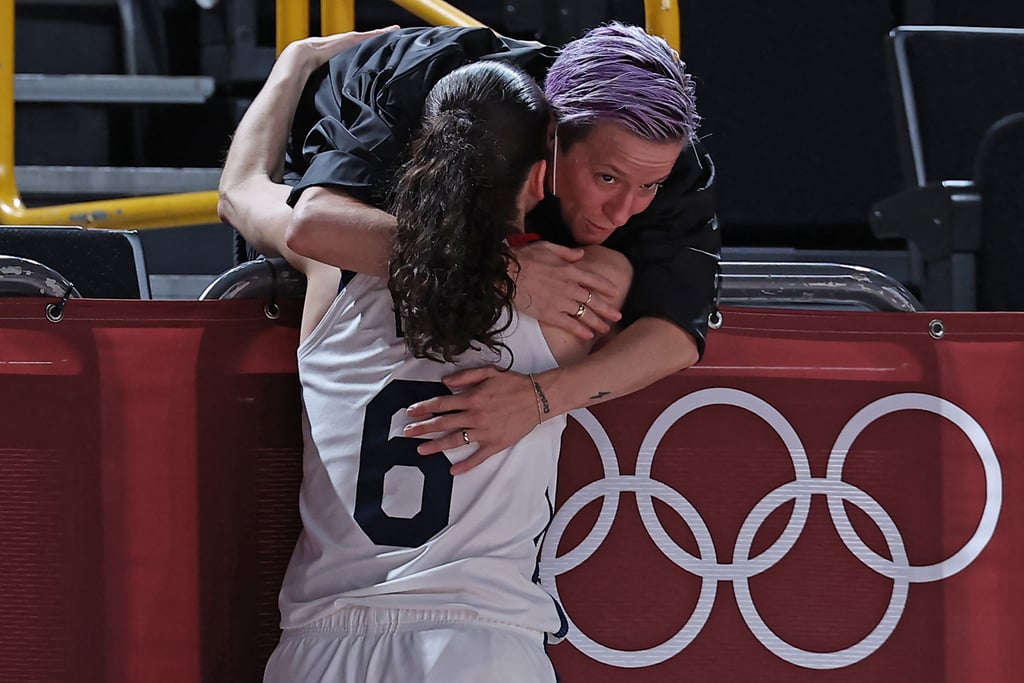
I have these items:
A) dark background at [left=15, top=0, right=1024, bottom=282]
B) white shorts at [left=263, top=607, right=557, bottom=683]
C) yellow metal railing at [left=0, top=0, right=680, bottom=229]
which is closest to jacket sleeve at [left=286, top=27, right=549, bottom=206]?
white shorts at [left=263, top=607, right=557, bottom=683]

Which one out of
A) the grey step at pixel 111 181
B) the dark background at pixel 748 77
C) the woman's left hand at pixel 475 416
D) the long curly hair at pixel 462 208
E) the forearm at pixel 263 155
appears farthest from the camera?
the dark background at pixel 748 77

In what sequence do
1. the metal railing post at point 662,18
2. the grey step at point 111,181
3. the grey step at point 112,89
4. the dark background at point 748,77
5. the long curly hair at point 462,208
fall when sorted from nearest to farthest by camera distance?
the long curly hair at point 462,208 → the metal railing post at point 662,18 → the grey step at point 111,181 → the grey step at point 112,89 → the dark background at point 748,77

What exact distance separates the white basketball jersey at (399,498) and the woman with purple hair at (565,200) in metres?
0.03

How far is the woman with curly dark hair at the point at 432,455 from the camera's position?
1494 millimetres

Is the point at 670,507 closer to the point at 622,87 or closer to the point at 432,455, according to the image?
the point at 432,455

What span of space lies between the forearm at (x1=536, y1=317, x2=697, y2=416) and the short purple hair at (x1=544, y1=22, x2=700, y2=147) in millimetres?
292

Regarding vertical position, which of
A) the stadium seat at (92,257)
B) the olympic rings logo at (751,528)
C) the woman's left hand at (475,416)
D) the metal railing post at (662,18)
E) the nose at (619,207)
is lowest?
the olympic rings logo at (751,528)

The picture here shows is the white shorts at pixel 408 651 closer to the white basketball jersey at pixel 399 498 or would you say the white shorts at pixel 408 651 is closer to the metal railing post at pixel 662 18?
the white basketball jersey at pixel 399 498

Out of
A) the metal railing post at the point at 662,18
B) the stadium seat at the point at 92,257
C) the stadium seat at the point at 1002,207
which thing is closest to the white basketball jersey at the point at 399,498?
the stadium seat at the point at 92,257

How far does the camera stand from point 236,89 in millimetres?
4070

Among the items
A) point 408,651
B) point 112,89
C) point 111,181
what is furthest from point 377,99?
point 112,89

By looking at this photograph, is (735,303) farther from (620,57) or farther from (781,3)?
(781,3)

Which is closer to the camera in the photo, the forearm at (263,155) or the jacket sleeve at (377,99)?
the jacket sleeve at (377,99)

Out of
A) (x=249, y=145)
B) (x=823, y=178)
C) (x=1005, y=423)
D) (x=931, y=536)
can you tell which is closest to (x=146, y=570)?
(x=249, y=145)
